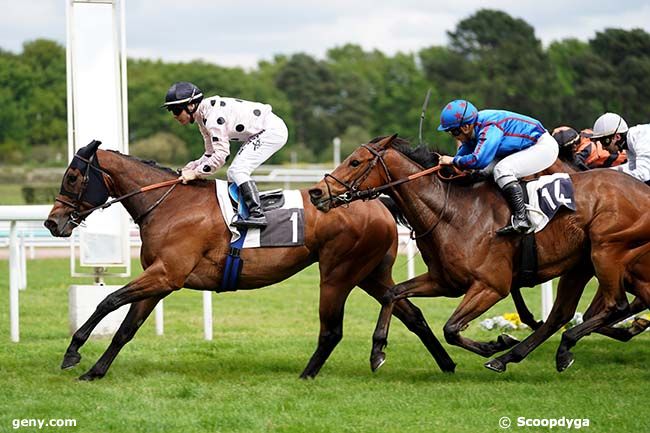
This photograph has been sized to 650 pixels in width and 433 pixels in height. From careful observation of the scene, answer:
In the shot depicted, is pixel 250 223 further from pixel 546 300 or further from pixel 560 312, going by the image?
pixel 546 300

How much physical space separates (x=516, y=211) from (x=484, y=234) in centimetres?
26

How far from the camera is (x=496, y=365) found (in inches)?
293

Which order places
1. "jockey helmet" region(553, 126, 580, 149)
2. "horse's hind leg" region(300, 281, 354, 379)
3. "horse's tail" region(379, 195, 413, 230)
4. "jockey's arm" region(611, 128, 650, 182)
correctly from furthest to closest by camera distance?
"jockey helmet" region(553, 126, 580, 149)
"jockey's arm" region(611, 128, 650, 182)
"horse's tail" region(379, 195, 413, 230)
"horse's hind leg" region(300, 281, 354, 379)

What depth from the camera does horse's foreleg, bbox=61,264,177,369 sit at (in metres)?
7.24

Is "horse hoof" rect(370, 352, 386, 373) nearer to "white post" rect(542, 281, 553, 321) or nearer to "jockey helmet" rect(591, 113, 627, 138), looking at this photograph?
"jockey helmet" rect(591, 113, 627, 138)

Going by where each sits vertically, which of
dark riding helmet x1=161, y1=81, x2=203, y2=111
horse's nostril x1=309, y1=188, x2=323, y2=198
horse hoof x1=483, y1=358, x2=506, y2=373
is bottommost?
horse hoof x1=483, y1=358, x2=506, y2=373

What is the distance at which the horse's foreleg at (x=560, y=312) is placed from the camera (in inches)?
298

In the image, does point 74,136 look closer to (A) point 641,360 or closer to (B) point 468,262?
(B) point 468,262

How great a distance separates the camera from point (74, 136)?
933 centimetres

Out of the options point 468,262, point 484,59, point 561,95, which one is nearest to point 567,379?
point 468,262

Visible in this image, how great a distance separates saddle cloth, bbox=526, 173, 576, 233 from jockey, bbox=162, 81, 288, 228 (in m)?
1.74

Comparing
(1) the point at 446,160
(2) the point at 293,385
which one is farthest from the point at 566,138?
(2) the point at 293,385

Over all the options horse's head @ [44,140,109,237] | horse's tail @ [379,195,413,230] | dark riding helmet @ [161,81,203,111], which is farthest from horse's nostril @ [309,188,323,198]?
horse's head @ [44,140,109,237]

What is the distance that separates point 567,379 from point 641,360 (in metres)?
1.13
